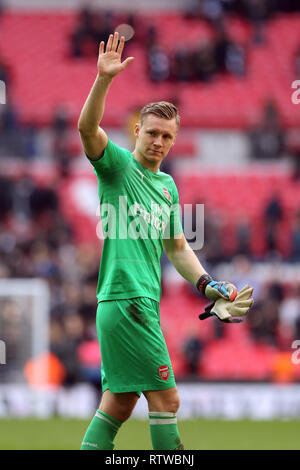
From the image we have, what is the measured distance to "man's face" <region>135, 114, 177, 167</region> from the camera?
5.09 metres

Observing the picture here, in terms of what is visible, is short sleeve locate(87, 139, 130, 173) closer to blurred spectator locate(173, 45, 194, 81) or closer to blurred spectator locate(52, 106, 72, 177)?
blurred spectator locate(52, 106, 72, 177)

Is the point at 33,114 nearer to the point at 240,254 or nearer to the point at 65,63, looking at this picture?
the point at 65,63

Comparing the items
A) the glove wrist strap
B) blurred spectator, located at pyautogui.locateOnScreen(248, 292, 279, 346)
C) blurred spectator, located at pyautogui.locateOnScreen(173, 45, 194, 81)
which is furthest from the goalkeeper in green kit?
blurred spectator, located at pyautogui.locateOnScreen(173, 45, 194, 81)

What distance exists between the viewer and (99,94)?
15.2ft

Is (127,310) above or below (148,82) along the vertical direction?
below

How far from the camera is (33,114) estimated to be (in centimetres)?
2202

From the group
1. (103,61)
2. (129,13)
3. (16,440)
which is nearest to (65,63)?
(129,13)

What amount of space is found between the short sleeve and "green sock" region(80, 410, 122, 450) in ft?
4.34

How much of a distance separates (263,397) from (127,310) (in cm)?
Result: 1047

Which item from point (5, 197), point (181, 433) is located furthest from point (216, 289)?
point (5, 197)

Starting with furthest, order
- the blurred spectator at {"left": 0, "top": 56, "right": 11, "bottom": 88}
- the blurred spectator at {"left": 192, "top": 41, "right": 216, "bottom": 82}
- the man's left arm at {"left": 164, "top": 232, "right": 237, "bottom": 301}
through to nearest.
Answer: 1. the blurred spectator at {"left": 192, "top": 41, "right": 216, "bottom": 82}
2. the blurred spectator at {"left": 0, "top": 56, "right": 11, "bottom": 88}
3. the man's left arm at {"left": 164, "top": 232, "right": 237, "bottom": 301}

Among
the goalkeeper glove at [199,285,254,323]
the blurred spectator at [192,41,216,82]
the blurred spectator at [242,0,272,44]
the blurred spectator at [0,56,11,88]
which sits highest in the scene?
the blurred spectator at [242,0,272,44]

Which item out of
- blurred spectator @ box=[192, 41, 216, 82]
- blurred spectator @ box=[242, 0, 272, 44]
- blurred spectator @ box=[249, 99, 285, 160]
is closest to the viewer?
blurred spectator @ box=[249, 99, 285, 160]

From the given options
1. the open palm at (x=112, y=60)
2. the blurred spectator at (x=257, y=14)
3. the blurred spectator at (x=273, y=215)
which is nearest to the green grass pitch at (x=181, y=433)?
the open palm at (x=112, y=60)
